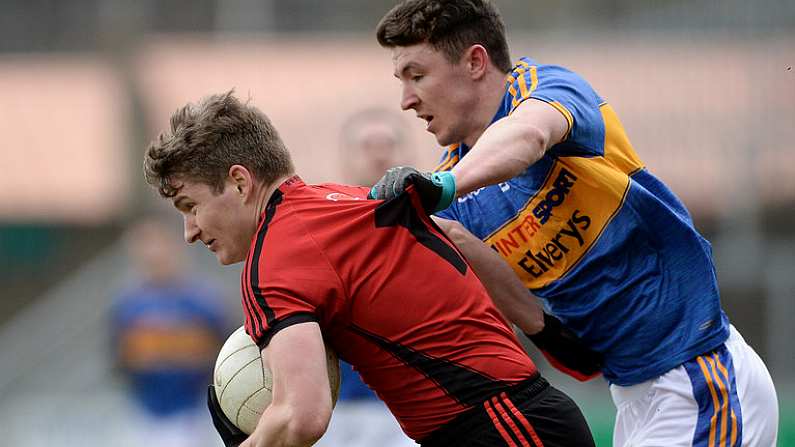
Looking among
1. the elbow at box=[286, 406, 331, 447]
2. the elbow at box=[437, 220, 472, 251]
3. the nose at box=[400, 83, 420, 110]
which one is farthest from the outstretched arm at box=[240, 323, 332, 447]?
the nose at box=[400, 83, 420, 110]

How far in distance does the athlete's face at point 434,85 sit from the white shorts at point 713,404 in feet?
3.78

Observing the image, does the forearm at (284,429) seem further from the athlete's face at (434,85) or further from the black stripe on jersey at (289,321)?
the athlete's face at (434,85)

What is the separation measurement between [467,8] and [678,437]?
160 cm

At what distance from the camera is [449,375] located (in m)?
3.61

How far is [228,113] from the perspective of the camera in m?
3.70

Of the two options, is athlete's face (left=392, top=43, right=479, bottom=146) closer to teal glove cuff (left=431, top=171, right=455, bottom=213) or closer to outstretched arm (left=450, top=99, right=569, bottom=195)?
outstretched arm (left=450, top=99, right=569, bottom=195)

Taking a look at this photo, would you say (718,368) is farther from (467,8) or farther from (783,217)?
(783,217)

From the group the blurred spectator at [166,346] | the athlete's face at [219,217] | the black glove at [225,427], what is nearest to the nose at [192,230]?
the athlete's face at [219,217]

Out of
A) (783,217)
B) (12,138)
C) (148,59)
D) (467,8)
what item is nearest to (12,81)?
(12,138)

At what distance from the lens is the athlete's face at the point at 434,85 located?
13.6 ft

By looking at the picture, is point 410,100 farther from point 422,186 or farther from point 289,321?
point 289,321

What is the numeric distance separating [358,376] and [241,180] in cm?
317

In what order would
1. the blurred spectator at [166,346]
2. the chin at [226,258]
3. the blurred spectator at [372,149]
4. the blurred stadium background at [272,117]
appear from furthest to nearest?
the blurred stadium background at [272,117]
the blurred spectator at [166,346]
the blurred spectator at [372,149]
the chin at [226,258]

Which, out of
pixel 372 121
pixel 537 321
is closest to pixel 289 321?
pixel 537 321
